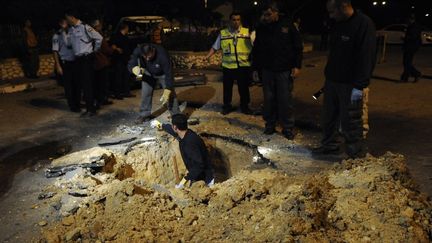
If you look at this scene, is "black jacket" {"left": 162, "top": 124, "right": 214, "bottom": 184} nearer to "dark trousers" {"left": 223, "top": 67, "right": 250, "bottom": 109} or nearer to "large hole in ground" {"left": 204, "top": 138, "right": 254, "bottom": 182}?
"large hole in ground" {"left": 204, "top": 138, "right": 254, "bottom": 182}

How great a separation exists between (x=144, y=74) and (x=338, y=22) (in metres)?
3.54

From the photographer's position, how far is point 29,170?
5.55 m

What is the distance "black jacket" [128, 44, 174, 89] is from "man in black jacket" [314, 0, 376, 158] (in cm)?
277

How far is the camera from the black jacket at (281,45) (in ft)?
19.4

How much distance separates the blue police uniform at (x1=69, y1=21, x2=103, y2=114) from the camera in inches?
301

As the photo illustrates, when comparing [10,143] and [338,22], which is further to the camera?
[10,143]

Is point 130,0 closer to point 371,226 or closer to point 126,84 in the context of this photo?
point 126,84

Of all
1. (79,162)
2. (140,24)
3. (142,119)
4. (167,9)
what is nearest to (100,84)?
(142,119)

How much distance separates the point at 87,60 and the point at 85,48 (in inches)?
8.7

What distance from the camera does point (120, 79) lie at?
31.5 ft

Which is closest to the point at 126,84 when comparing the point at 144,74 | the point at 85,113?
the point at 85,113

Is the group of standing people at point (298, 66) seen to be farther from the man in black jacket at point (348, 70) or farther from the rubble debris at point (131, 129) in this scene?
the rubble debris at point (131, 129)

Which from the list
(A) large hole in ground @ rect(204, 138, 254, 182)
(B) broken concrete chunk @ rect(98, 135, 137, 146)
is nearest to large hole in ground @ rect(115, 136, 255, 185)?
(A) large hole in ground @ rect(204, 138, 254, 182)

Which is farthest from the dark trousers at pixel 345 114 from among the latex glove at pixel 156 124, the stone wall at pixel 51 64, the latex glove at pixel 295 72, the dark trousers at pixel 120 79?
the stone wall at pixel 51 64
